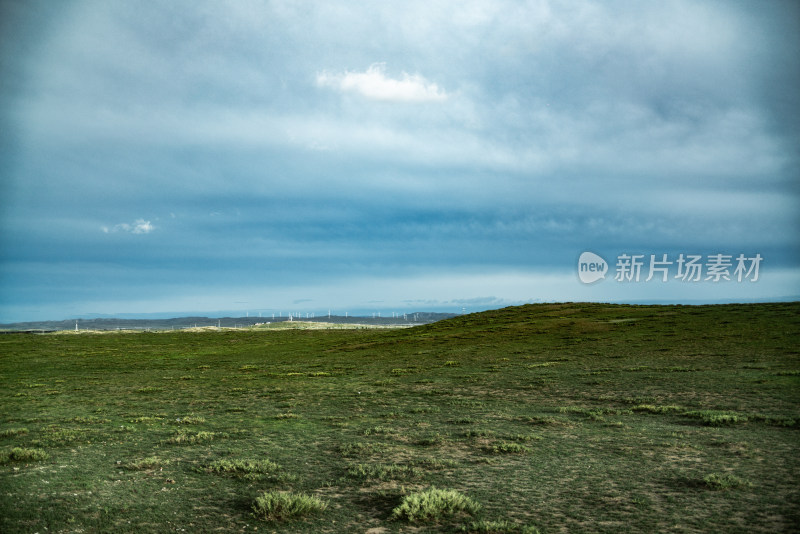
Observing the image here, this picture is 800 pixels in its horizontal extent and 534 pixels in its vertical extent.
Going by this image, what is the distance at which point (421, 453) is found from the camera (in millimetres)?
14016

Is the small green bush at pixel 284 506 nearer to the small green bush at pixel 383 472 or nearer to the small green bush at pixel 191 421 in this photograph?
the small green bush at pixel 383 472

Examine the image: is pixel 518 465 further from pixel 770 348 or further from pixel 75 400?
pixel 770 348

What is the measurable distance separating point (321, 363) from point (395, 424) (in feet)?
118

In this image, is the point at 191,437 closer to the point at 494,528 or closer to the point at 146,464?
the point at 146,464

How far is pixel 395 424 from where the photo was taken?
18.7 meters

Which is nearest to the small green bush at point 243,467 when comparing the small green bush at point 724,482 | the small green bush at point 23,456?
the small green bush at point 23,456

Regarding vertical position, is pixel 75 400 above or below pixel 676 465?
below

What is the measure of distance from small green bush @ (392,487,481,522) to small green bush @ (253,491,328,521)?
5.41 ft

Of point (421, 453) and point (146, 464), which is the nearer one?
point (146, 464)

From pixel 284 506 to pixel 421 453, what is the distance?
5625 mm

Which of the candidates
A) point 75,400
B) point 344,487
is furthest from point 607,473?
point 75,400

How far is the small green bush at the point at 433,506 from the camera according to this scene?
29.6ft

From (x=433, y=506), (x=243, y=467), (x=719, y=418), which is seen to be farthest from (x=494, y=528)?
(x=719, y=418)

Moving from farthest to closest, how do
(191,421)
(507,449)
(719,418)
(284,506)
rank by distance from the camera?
(191,421) < (719,418) < (507,449) < (284,506)
